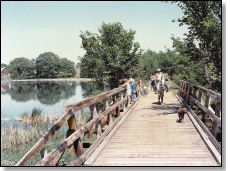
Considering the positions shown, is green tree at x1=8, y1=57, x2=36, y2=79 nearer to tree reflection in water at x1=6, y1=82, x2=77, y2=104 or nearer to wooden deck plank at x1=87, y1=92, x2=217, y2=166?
tree reflection in water at x1=6, y1=82, x2=77, y2=104

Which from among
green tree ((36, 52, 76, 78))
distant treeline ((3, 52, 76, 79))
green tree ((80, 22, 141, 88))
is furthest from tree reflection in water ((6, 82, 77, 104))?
green tree ((36, 52, 76, 78))

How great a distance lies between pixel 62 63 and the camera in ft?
424

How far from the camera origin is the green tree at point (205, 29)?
28.1 feet

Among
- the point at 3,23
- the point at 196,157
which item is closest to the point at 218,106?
the point at 196,157

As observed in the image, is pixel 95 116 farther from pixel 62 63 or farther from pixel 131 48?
pixel 62 63

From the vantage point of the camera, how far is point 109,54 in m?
41.5

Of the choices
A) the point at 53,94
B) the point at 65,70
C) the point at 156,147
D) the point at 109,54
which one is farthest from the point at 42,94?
the point at 156,147

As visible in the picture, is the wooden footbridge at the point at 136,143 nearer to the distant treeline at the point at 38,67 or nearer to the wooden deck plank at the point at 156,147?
the wooden deck plank at the point at 156,147

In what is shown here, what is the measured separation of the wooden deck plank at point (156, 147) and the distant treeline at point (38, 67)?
11129 centimetres

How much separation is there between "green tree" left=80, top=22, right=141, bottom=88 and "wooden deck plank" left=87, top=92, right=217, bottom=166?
30866 millimetres

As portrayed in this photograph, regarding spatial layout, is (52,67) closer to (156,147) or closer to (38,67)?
(38,67)

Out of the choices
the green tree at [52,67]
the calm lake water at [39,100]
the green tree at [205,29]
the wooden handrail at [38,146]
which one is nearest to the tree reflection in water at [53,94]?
the calm lake water at [39,100]

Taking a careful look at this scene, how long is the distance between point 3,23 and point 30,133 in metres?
16.6

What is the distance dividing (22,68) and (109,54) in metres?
87.3
